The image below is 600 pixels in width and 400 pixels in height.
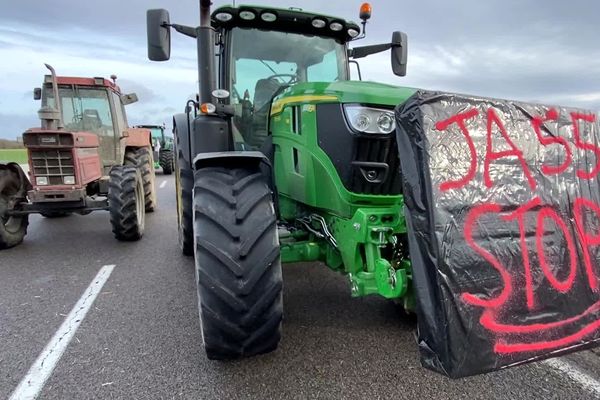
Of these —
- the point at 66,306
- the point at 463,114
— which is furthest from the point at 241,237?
the point at 66,306

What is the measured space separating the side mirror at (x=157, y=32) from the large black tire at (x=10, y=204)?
150 inches

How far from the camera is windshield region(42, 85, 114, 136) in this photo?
717cm

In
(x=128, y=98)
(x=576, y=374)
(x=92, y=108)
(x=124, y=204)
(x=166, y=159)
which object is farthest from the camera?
(x=166, y=159)

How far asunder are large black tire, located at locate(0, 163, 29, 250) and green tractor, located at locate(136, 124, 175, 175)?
1106 cm

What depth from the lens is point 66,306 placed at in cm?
364

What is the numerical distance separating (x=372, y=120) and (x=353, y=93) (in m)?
0.19

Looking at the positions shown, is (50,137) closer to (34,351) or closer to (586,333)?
(34,351)

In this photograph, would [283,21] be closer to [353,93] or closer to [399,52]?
[399,52]

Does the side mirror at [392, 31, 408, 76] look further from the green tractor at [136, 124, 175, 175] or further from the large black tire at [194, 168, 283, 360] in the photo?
the green tractor at [136, 124, 175, 175]

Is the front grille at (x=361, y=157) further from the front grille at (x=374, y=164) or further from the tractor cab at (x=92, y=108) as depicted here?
the tractor cab at (x=92, y=108)

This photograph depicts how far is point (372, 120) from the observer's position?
2387mm

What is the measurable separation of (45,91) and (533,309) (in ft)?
25.5

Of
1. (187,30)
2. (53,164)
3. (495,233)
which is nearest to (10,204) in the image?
(53,164)

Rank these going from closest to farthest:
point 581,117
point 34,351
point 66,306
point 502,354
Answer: point 502,354 → point 581,117 → point 34,351 → point 66,306
